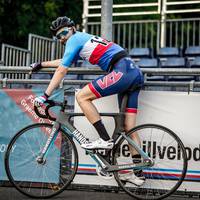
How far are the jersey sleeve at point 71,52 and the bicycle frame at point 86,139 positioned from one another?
628 mm

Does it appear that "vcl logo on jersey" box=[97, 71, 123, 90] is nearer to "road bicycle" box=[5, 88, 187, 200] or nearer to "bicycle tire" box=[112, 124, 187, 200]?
"road bicycle" box=[5, 88, 187, 200]

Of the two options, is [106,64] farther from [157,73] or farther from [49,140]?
[49,140]

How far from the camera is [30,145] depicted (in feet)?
30.0

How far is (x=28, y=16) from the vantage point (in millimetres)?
22641

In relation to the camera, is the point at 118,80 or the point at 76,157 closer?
the point at 118,80

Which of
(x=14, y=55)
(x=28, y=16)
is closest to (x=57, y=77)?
(x=14, y=55)

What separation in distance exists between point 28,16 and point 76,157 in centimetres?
1444

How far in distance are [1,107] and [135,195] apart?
7.22 ft

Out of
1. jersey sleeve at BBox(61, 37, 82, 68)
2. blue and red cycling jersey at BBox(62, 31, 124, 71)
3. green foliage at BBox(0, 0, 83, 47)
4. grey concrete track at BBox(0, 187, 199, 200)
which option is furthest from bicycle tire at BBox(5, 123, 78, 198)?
green foliage at BBox(0, 0, 83, 47)

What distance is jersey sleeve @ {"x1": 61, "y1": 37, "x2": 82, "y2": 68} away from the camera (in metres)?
8.50

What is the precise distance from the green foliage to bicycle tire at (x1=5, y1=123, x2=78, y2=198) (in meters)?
13.5

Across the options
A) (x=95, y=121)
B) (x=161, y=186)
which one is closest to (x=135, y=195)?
(x=161, y=186)

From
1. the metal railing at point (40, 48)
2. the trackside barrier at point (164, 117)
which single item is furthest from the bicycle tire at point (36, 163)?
the metal railing at point (40, 48)

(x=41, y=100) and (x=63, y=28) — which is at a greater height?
(x=63, y=28)
